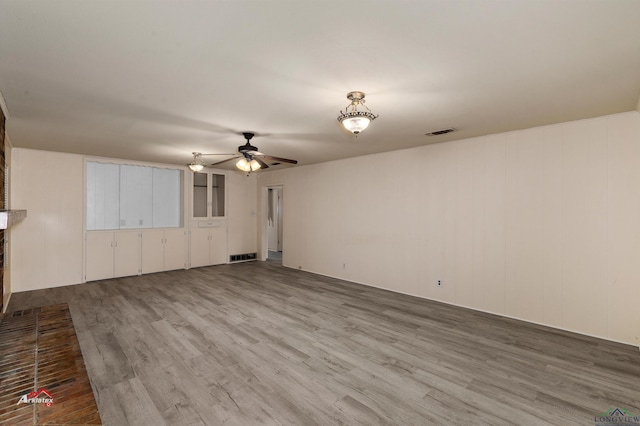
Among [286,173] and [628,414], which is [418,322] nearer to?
[628,414]

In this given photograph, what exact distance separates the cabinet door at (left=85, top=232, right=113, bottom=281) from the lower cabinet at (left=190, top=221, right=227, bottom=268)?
5.71ft

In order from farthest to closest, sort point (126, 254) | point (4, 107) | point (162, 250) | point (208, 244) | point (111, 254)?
point (208, 244) → point (162, 250) → point (126, 254) → point (111, 254) → point (4, 107)

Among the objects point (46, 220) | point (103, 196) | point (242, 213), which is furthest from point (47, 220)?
point (242, 213)

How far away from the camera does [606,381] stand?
2596 millimetres

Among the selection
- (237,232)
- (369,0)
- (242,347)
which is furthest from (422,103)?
(237,232)

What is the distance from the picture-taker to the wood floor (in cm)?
218

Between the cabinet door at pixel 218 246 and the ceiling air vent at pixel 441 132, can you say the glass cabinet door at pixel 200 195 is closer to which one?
the cabinet door at pixel 218 246

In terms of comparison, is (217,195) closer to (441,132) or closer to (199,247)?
(199,247)

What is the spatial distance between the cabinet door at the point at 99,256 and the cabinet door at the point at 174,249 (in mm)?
1112

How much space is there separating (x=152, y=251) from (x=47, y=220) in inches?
77.9

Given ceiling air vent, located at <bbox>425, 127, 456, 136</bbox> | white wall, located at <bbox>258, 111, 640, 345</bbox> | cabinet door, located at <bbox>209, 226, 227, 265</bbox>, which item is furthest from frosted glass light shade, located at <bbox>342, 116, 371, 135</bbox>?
cabinet door, located at <bbox>209, 226, 227, 265</bbox>

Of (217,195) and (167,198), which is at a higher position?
(217,195)

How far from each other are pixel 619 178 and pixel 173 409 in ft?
16.8

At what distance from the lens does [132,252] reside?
659 centimetres
